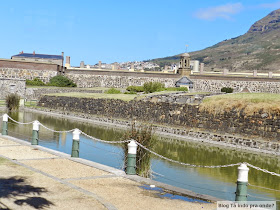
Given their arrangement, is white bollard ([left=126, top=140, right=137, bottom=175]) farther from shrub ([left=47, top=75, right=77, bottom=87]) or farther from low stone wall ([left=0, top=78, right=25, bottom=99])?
shrub ([left=47, top=75, right=77, bottom=87])

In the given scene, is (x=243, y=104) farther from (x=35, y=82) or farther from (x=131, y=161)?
(x=35, y=82)

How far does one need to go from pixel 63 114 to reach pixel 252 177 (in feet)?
85.3

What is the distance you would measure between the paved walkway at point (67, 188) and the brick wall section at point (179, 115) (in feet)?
47.1

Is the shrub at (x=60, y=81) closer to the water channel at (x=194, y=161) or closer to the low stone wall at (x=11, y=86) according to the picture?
the low stone wall at (x=11, y=86)

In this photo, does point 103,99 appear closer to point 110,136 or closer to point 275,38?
point 110,136

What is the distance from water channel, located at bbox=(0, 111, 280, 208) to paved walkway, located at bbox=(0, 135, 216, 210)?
2703 mm

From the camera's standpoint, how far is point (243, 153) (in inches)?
826

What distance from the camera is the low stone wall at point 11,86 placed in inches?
1895

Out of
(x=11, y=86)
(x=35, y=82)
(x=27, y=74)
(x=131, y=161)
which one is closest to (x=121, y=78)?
(x=35, y=82)

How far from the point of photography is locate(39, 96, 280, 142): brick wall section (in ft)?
79.2

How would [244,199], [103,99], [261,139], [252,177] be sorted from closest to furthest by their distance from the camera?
[244,199]
[252,177]
[261,139]
[103,99]

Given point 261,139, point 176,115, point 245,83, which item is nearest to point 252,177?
point 261,139

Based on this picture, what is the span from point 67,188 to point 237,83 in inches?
1909

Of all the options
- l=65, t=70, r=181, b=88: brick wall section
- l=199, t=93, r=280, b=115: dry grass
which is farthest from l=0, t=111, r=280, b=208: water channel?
l=65, t=70, r=181, b=88: brick wall section
